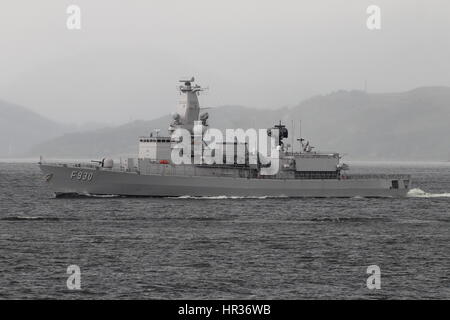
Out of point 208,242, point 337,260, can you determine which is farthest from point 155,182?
point 337,260

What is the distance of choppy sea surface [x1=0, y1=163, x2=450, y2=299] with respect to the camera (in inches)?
1159

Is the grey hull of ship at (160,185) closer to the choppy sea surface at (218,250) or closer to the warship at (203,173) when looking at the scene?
the warship at (203,173)

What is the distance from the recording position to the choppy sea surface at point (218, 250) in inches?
1159

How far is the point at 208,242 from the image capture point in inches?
1607

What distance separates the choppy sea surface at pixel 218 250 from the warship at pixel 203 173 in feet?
10.6

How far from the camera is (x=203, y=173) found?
67312 mm

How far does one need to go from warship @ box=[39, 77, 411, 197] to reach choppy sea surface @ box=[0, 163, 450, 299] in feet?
10.6

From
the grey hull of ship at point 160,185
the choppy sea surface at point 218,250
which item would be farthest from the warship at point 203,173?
the choppy sea surface at point 218,250

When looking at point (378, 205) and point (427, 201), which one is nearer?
point (378, 205)

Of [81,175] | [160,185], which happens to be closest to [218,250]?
[160,185]

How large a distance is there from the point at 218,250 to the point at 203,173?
29.4m
